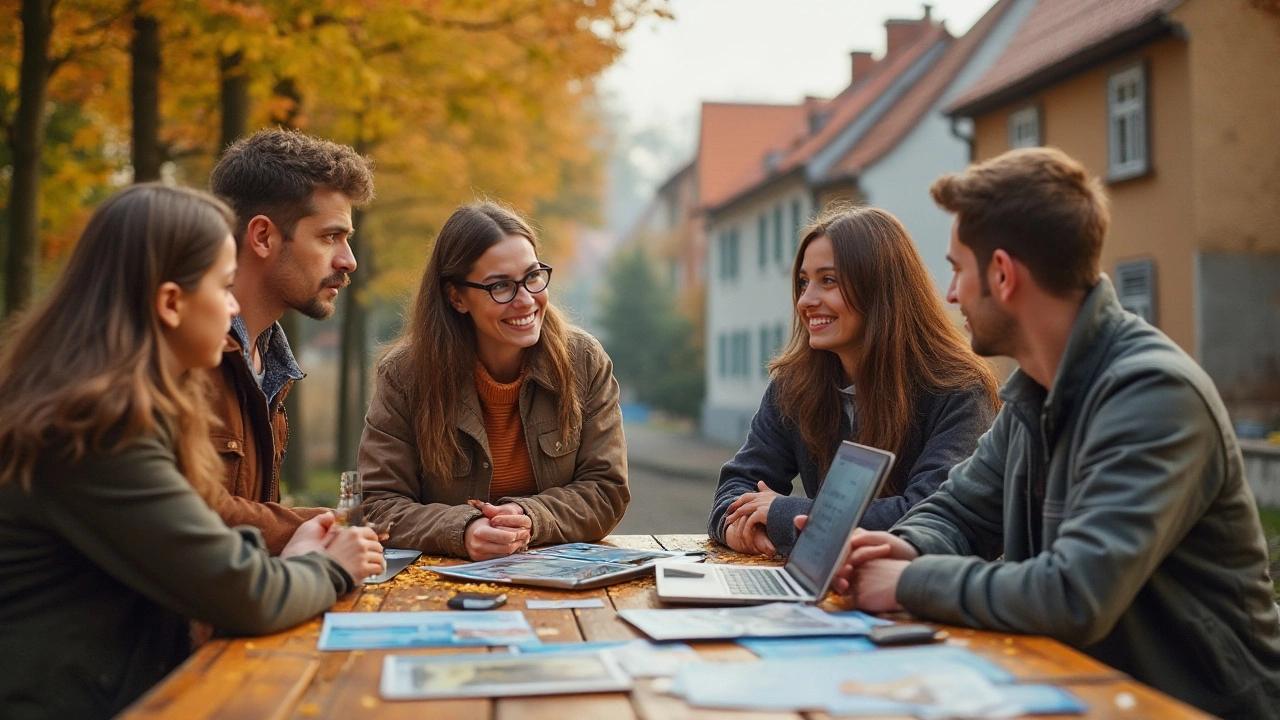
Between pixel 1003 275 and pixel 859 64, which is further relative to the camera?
pixel 859 64

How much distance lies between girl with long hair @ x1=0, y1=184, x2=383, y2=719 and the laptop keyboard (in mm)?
1029

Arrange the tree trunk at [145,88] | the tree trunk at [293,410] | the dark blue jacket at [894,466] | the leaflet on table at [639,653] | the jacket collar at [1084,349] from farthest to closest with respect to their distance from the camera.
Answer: the tree trunk at [293,410] < the tree trunk at [145,88] < the dark blue jacket at [894,466] < the jacket collar at [1084,349] < the leaflet on table at [639,653]

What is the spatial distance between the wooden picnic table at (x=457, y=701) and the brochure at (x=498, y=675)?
26 mm

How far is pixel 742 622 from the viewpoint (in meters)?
2.81

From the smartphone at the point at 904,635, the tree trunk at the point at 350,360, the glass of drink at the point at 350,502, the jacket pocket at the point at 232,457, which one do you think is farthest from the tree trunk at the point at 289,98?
the smartphone at the point at 904,635

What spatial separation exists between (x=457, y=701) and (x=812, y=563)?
1.23 m

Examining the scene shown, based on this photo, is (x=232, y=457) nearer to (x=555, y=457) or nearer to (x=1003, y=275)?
(x=555, y=457)

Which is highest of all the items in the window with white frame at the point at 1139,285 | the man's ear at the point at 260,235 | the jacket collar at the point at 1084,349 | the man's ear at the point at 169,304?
the window with white frame at the point at 1139,285

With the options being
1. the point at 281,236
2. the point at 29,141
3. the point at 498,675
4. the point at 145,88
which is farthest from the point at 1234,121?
the point at 498,675

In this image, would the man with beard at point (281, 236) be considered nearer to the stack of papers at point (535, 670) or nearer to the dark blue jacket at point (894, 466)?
the dark blue jacket at point (894, 466)

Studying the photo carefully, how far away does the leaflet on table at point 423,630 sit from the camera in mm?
2660

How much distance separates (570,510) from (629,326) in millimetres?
38529

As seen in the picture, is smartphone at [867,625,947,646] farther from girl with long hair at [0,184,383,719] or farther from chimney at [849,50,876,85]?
chimney at [849,50,876,85]

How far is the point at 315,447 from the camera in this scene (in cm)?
2414
